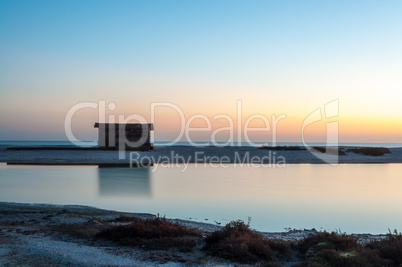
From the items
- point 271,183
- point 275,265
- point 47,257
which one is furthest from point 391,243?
point 271,183

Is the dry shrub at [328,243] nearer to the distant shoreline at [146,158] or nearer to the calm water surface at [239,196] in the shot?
the calm water surface at [239,196]

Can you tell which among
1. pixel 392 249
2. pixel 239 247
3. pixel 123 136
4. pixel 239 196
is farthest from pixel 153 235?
pixel 123 136

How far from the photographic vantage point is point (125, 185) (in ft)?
66.5

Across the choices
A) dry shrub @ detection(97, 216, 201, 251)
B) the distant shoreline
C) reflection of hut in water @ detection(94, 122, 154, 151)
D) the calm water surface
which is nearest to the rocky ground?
dry shrub @ detection(97, 216, 201, 251)

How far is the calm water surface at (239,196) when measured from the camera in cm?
A: 1269

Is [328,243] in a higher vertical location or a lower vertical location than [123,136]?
lower

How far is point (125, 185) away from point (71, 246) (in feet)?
41.0

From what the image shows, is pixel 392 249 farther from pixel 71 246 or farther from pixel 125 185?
pixel 125 185

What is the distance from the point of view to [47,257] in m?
7.05

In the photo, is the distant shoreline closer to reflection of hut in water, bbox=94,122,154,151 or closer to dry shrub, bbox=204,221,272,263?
reflection of hut in water, bbox=94,122,154,151

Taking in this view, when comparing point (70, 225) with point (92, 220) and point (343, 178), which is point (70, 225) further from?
point (343, 178)

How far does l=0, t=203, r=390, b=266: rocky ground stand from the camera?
6.94 m

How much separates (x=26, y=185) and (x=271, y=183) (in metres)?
12.8

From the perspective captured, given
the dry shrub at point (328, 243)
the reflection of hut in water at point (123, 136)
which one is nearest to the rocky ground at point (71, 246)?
the dry shrub at point (328, 243)
